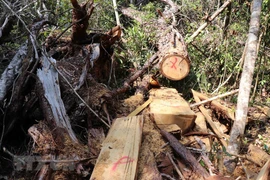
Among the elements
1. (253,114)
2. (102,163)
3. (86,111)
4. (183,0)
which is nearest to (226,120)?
(253,114)

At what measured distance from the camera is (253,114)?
156 inches

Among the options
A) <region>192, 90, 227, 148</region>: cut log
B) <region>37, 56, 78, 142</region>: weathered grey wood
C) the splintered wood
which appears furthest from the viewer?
<region>192, 90, 227, 148</region>: cut log

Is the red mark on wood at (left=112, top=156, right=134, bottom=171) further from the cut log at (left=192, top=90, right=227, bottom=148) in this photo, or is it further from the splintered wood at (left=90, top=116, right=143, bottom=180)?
the cut log at (left=192, top=90, right=227, bottom=148)

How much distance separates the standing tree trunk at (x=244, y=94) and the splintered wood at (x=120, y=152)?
1053mm

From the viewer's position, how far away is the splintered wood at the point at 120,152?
1.77 m

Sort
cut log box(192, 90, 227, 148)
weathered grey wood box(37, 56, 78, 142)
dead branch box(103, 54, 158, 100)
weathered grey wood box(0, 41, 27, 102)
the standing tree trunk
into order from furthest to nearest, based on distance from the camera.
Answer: dead branch box(103, 54, 158, 100)
cut log box(192, 90, 227, 148)
the standing tree trunk
weathered grey wood box(0, 41, 27, 102)
weathered grey wood box(37, 56, 78, 142)

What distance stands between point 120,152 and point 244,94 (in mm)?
1708

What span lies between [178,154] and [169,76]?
2151 mm

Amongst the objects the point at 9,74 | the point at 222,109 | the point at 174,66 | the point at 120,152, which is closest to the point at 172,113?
the point at 120,152

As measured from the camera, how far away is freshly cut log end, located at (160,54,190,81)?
4.11 metres

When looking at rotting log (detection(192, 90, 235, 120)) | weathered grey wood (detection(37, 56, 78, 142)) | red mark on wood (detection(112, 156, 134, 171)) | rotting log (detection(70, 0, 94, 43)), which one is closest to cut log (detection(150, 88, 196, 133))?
rotting log (detection(192, 90, 235, 120))

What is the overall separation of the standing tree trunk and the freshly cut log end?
1174 millimetres

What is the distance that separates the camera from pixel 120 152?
201cm

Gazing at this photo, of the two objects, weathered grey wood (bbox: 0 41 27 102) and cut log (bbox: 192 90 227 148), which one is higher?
weathered grey wood (bbox: 0 41 27 102)
